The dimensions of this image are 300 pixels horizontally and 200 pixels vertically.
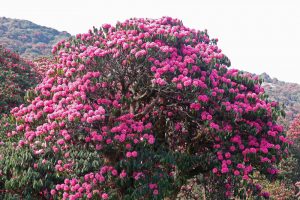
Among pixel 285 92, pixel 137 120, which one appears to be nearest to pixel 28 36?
pixel 285 92

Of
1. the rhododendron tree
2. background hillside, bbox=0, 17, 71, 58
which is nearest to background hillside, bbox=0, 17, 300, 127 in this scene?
background hillside, bbox=0, 17, 71, 58

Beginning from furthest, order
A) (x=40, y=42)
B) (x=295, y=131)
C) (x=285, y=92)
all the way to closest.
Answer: (x=285, y=92) < (x=40, y=42) < (x=295, y=131)

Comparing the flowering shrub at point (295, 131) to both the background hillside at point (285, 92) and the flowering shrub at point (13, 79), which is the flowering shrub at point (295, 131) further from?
the background hillside at point (285, 92)

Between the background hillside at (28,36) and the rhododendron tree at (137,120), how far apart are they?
72266mm

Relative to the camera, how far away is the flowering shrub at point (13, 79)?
57.4 ft

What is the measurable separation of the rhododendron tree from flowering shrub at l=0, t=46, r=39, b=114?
919 centimetres

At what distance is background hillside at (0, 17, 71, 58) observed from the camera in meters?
80.4

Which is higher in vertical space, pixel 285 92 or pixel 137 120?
pixel 285 92

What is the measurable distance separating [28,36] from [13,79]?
76.9m

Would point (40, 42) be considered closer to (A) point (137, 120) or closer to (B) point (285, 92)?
(B) point (285, 92)

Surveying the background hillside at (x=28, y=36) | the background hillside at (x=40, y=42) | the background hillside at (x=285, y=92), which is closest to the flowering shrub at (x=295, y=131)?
the background hillside at (x=40, y=42)

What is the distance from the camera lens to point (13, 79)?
20.0 metres

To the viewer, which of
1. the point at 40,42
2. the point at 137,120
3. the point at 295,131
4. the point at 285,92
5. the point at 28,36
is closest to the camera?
the point at 137,120

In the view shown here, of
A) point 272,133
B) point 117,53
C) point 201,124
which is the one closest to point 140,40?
point 117,53
